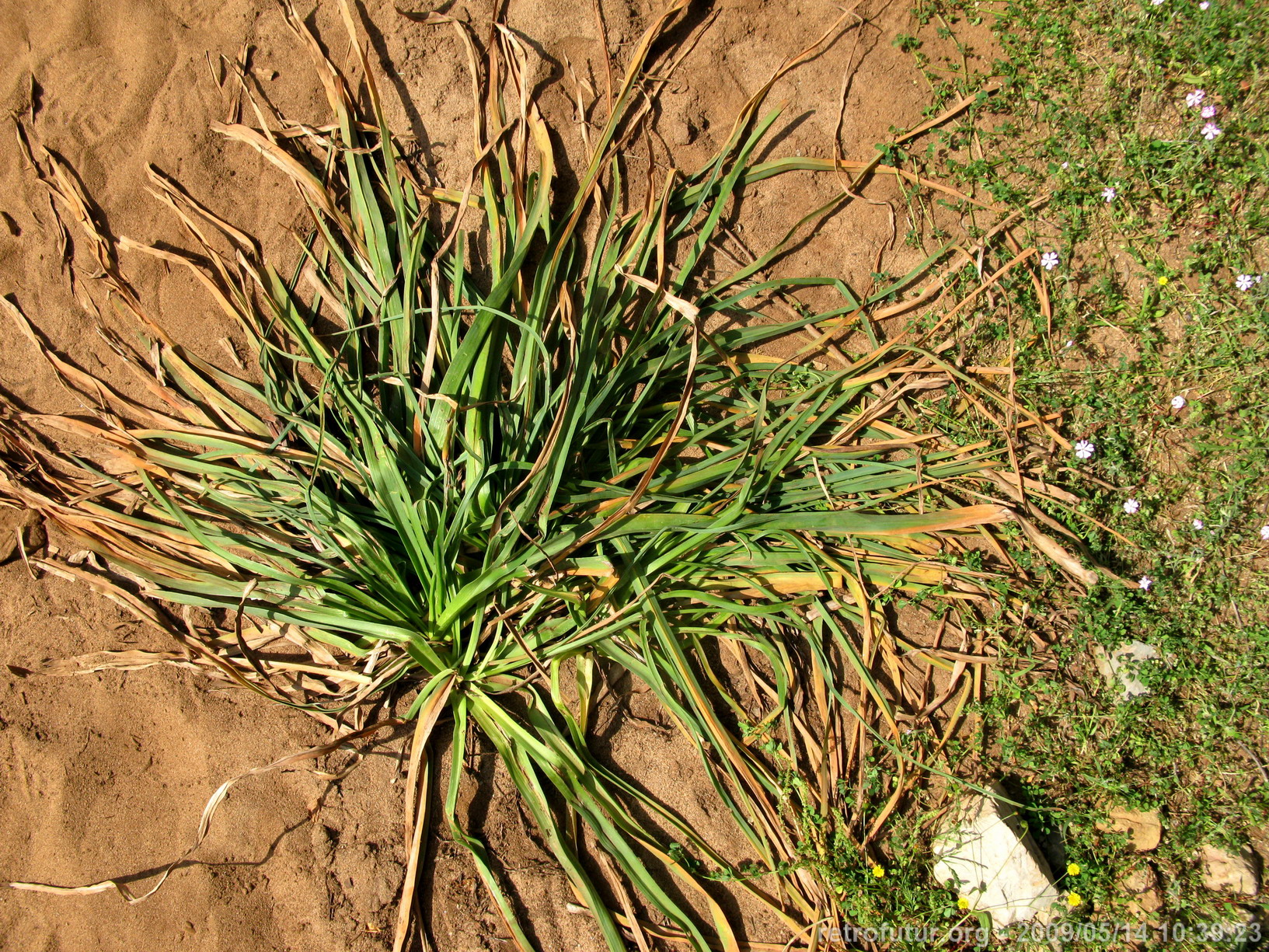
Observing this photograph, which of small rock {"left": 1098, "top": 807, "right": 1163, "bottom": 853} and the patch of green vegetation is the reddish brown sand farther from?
small rock {"left": 1098, "top": 807, "right": 1163, "bottom": 853}

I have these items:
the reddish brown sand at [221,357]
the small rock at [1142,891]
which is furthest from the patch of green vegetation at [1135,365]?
the reddish brown sand at [221,357]

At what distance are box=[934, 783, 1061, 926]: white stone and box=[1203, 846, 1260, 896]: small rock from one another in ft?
1.24

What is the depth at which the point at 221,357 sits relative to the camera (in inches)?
76.2

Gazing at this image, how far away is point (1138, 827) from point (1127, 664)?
365 millimetres

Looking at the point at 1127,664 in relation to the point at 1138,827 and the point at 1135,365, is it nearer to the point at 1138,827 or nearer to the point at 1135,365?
the point at 1138,827

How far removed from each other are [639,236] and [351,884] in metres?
1.63

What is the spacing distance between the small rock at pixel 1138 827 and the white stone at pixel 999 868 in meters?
0.21

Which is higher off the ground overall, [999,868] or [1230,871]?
[1230,871]

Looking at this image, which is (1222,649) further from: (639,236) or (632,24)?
(632,24)

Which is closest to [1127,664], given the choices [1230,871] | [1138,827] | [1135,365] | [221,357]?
[1138,827]

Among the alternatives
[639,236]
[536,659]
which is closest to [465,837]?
[536,659]

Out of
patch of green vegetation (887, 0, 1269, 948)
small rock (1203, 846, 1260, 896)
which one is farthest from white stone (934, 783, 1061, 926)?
small rock (1203, 846, 1260, 896)

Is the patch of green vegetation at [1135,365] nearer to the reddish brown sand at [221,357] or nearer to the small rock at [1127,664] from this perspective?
the small rock at [1127,664]

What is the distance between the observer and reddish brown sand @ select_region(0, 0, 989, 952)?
166 cm
